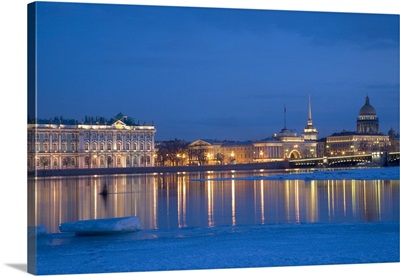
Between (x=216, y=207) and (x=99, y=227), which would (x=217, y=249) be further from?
(x=216, y=207)

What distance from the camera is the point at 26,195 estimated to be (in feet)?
19.7

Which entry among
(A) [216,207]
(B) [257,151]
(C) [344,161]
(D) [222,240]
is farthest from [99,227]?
(C) [344,161]

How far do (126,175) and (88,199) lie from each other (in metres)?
10.8

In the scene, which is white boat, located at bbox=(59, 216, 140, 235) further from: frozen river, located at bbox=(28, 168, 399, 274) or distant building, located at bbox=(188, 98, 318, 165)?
distant building, located at bbox=(188, 98, 318, 165)

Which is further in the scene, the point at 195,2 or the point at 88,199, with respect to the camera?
the point at 88,199

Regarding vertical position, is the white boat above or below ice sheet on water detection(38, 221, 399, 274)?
above

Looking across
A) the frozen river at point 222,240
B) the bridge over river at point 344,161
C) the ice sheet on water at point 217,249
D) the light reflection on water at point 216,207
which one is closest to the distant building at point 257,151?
the bridge over river at point 344,161

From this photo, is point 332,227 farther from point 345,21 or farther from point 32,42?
point 32,42

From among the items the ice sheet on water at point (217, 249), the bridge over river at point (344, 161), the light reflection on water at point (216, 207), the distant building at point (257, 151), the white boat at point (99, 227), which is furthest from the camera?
the bridge over river at point (344, 161)

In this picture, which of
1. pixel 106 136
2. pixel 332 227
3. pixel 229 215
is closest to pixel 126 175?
pixel 106 136

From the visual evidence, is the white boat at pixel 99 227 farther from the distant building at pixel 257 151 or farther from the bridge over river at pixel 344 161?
the bridge over river at pixel 344 161

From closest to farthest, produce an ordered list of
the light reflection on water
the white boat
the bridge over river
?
the white boat → the light reflection on water → the bridge over river

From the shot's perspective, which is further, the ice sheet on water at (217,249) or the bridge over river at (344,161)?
the bridge over river at (344,161)

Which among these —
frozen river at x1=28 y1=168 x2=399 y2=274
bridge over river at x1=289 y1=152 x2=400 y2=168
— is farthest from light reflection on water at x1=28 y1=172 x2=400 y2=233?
bridge over river at x1=289 y1=152 x2=400 y2=168
